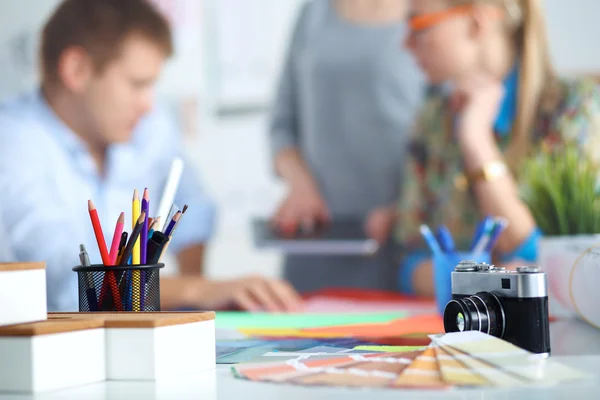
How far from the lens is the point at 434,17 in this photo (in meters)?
1.65

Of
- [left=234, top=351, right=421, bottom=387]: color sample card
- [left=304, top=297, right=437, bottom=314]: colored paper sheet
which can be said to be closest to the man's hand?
[left=304, top=297, right=437, bottom=314]: colored paper sheet

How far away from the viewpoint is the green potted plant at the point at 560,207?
854 mm

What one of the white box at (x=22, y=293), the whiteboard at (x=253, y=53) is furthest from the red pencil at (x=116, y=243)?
the whiteboard at (x=253, y=53)

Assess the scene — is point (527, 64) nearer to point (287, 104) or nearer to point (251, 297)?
point (287, 104)

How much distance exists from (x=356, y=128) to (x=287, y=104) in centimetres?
18

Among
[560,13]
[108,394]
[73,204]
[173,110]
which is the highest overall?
[560,13]

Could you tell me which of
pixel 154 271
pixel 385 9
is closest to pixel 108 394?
pixel 154 271

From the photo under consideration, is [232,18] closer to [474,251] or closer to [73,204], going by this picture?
[73,204]

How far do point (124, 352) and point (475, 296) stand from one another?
279 millimetres

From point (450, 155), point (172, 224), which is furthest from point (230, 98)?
point (172, 224)

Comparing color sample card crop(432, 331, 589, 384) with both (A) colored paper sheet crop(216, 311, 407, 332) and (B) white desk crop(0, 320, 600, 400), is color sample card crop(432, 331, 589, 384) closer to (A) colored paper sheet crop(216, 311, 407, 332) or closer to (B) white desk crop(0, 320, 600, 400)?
(B) white desk crop(0, 320, 600, 400)

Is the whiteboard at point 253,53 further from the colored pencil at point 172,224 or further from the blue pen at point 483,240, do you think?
the colored pencil at point 172,224

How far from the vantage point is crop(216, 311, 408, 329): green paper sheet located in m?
0.89

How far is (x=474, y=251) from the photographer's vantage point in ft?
3.13
